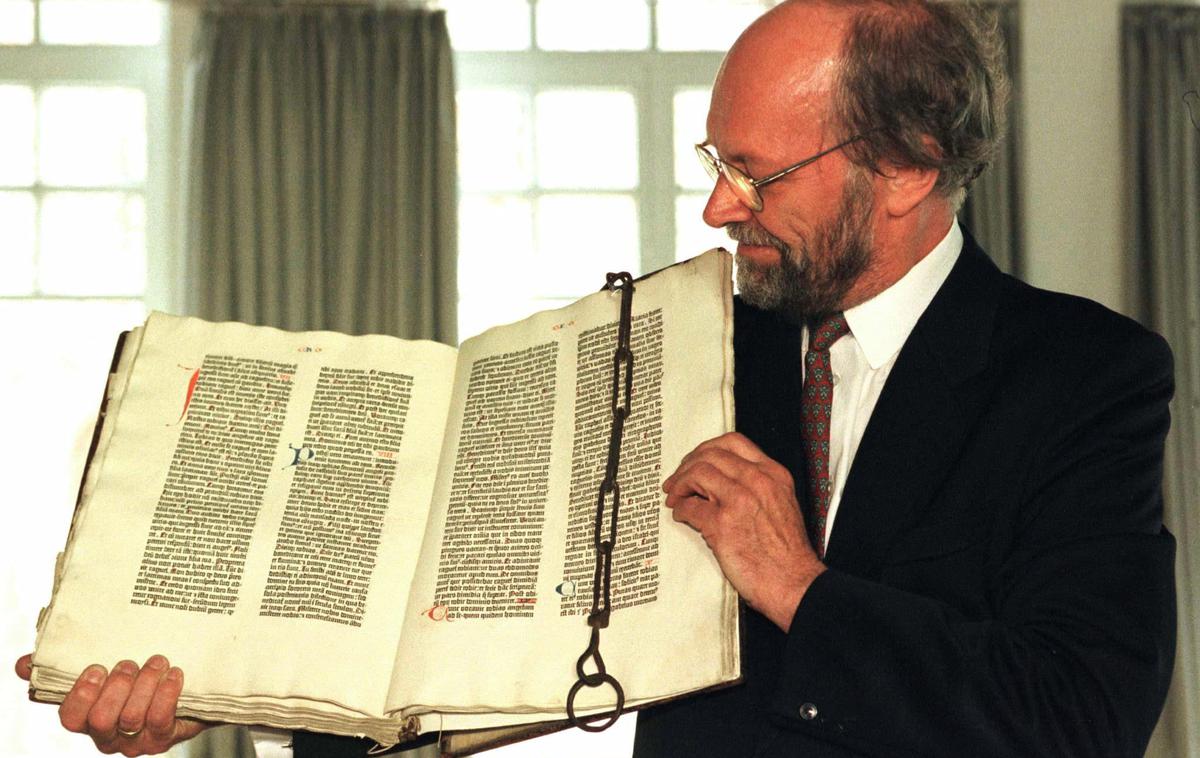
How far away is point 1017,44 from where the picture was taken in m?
4.38

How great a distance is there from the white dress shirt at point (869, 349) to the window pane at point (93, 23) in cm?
356

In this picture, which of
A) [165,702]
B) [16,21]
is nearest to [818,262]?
[165,702]

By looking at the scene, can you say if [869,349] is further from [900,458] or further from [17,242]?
[17,242]

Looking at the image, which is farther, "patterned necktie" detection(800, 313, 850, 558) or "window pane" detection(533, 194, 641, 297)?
"window pane" detection(533, 194, 641, 297)

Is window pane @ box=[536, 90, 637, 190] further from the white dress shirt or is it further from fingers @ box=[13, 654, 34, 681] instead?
fingers @ box=[13, 654, 34, 681]

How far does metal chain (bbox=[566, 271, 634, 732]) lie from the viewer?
1.20m

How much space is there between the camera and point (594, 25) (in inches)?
178

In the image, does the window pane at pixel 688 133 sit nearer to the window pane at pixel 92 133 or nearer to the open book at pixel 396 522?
the window pane at pixel 92 133

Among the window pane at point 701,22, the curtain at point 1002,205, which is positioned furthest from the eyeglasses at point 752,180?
the window pane at point 701,22

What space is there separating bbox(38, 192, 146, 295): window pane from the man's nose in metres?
3.29

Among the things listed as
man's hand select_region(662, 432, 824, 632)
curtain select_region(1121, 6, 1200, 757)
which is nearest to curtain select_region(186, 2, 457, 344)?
curtain select_region(1121, 6, 1200, 757)

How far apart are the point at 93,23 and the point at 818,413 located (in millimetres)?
3723

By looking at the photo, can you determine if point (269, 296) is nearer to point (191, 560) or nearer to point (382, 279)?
point (382, 279)

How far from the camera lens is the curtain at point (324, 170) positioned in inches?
162
